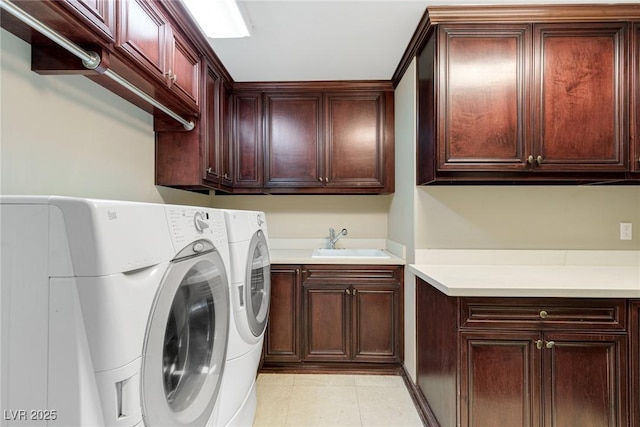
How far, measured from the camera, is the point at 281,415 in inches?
72.0

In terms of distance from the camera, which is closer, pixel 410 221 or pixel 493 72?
pixel 493 72

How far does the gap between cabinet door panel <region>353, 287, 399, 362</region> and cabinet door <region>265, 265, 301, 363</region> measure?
0.46m

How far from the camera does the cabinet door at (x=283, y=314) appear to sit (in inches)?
90.4

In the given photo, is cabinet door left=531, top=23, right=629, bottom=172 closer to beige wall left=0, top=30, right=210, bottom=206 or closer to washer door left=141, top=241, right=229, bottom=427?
washer door left=141, top=241, right=229, bottom=427

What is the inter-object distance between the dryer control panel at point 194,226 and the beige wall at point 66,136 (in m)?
0.70

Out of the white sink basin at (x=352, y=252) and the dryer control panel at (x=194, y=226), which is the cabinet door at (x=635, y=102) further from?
the dryer control panel at (x=194, y=226)

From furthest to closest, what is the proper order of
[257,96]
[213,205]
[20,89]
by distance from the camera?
[213,205]
[257,96]
[20,89]

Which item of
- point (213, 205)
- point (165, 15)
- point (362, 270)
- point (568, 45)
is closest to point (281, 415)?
point (362, 270)

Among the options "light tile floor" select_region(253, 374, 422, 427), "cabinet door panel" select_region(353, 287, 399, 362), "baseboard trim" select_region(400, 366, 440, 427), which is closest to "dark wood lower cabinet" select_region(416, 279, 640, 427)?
"baseboard trim" select_region(400, 366, 440, 427)

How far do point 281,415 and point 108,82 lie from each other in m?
2.07

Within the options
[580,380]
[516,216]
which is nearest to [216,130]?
[516,216]

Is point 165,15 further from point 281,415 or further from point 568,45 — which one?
point 281,415

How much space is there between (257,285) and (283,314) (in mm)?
738

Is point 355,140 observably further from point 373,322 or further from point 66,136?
point 66,136
